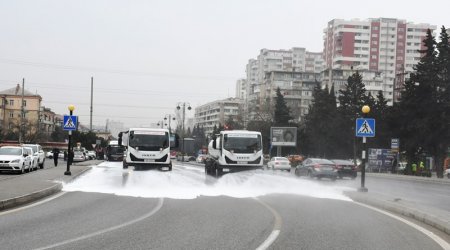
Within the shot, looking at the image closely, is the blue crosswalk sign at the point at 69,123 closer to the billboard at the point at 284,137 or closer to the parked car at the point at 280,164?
the parked car at the point at 280,164

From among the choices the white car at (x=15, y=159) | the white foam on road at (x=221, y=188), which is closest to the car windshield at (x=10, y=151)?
the white car at (x=15, y=159)

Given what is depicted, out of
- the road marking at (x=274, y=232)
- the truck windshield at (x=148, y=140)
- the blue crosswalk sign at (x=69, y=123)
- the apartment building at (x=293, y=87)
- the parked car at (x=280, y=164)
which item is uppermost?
the apartment building at (x=293, y=87)

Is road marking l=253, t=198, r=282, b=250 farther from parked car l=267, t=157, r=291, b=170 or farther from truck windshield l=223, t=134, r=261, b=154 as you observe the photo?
parked car l=267, t=157, r=291, b=170

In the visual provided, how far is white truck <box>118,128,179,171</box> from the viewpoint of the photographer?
3109 centimetres

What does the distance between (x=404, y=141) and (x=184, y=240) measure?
5532cm

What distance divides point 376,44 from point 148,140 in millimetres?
148354

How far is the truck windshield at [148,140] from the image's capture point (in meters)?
31.3

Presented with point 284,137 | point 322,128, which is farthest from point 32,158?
point 322,128

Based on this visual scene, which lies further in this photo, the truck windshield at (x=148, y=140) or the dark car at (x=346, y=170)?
the dark car at (x=346, y=170)

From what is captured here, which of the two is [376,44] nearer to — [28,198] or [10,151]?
[10,151]

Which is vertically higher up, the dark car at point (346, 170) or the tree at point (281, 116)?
the tree at point (281, 116)

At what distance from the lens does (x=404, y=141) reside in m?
61.2

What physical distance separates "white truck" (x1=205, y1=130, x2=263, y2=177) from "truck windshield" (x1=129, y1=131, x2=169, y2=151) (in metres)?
3.14

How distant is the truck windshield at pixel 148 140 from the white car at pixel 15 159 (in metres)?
6.05
